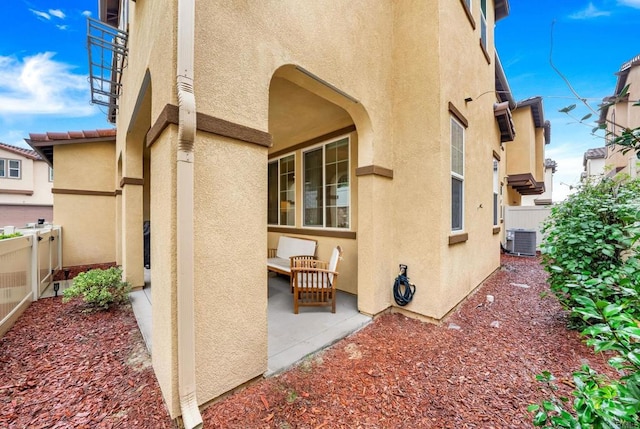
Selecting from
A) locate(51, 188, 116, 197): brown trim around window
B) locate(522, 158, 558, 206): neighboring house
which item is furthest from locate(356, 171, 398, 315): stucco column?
locate(522, 158, 558, 206): neighboring house

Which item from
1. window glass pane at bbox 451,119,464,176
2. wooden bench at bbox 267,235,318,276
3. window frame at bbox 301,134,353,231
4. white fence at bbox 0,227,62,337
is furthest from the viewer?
wooden bench at bbox 267,235,318,276

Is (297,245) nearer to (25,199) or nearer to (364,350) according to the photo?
(364,350)

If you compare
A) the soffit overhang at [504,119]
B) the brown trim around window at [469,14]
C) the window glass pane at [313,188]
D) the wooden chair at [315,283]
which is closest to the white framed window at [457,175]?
the wooden chair at [315,283]

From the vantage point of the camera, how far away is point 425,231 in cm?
416

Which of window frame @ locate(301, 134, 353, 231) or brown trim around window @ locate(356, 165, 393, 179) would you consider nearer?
brown trim around window @ locate(356, 165, 393, 179)

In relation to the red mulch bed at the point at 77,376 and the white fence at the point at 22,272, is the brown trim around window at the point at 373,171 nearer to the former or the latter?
the red mulch bed at the point at 77,376

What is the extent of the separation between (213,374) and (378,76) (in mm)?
4694

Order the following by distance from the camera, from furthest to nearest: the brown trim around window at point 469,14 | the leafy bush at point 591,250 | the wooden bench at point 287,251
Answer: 1. the wooden bench at point 287,251
2. the brown trim around window at point 469,14
3. the leafy bush at point 591,250

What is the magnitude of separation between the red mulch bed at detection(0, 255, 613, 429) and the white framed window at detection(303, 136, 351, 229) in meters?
2.52

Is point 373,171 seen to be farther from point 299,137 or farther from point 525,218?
point 525,218

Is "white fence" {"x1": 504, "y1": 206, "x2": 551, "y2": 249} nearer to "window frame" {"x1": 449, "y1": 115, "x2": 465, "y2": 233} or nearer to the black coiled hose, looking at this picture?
"window frame" {"x1": 449, "y1": 115, "x2": 465, "y2": 233}

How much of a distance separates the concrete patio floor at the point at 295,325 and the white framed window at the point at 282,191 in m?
2.51

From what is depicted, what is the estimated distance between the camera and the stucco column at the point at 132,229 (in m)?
5.34

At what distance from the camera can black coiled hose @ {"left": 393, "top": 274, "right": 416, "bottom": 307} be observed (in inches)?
171
